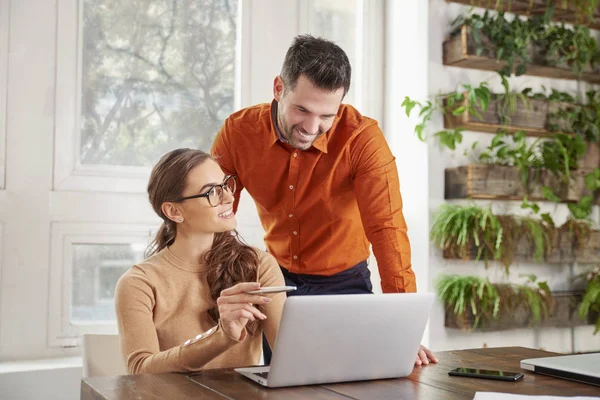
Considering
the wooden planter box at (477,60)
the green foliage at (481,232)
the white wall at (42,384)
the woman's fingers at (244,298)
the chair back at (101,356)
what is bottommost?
the white wall at (42,384)

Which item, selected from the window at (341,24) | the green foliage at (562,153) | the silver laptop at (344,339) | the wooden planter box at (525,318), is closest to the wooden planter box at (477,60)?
the green foliage at (562,153)

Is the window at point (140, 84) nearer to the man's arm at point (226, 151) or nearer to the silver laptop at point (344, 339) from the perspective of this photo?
the man's arm at point (226, 151)

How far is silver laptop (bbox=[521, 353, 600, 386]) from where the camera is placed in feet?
4.72

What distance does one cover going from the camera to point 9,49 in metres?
2.79

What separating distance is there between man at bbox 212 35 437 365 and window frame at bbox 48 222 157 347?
797 mm

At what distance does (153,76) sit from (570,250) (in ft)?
7.06

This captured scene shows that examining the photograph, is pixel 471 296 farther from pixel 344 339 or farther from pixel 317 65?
pixel 344 339

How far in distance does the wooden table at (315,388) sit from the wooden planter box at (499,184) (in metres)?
1.77

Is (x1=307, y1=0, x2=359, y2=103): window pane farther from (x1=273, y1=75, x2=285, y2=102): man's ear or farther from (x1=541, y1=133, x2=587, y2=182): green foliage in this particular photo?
(x1=273, y1=75, x2=285, y2=102): man's ear

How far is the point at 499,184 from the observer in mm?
3326

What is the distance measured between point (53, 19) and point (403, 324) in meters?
2.13

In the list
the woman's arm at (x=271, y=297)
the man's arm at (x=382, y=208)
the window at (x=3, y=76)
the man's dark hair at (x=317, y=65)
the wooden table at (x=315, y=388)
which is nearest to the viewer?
the wooden table at (x=315, y=388)

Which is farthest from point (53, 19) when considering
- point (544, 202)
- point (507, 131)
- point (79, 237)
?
point (544, 202)

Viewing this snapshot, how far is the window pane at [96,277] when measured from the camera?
2938 mm
